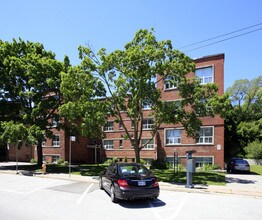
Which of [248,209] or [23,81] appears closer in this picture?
[248,209]

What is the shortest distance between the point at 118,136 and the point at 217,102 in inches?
904

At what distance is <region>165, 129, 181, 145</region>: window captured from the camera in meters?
33.6

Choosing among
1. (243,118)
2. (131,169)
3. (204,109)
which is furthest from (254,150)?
(131,169)

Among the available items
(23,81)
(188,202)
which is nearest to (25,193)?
(188,202)

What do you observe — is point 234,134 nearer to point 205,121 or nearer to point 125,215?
point 205,121

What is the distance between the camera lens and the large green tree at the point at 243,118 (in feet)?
119

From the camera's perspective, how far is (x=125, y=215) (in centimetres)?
921

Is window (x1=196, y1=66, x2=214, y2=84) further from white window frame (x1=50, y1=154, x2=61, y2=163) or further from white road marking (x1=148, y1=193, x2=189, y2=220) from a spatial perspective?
white window frame (x1=50, y1=154, x2=61, y2=163)

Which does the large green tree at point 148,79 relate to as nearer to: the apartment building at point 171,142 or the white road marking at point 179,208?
the apartment building at point 171,142

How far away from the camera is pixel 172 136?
1341 inches

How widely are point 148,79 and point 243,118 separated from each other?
1443 inches

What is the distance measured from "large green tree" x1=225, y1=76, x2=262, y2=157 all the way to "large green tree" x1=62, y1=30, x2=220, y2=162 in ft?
47.7

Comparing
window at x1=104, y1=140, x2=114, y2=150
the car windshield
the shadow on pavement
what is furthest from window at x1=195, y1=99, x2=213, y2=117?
window at x1=104, y1=140, x2=114, y2=150

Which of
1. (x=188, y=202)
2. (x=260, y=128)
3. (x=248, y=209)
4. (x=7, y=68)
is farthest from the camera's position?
(x=260, y=128)
